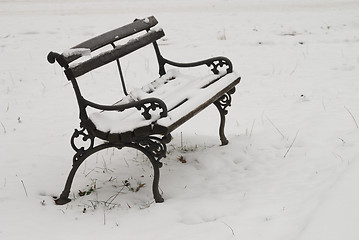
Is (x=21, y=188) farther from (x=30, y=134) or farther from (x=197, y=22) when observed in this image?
(x=197, y=22)

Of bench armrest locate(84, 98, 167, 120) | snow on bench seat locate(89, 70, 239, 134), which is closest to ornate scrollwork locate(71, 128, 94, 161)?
snow on bench seat locate(89, 70, 239, 134)

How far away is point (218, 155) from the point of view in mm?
4809

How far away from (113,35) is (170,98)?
0.76 m

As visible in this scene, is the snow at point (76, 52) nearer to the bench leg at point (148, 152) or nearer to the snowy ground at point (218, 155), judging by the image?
the bench leg at point (148, 152)

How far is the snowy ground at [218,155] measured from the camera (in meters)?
3.55

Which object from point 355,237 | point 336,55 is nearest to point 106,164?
point 355,237

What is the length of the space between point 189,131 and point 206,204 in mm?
1725

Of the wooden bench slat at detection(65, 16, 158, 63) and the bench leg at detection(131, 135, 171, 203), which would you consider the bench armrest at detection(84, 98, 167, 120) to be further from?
the wooden bench slat at detection(65, 16, 158, 63)

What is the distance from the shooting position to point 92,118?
393 cm

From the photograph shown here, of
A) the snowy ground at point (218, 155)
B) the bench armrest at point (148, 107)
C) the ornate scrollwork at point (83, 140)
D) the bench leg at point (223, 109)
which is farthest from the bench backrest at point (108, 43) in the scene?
the snowy ground at point (218, 155)

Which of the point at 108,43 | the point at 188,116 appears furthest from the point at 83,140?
the point at 108,43

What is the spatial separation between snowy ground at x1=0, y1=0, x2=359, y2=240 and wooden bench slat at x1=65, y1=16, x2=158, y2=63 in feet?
3.58

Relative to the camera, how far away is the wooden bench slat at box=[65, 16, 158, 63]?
13.5ft

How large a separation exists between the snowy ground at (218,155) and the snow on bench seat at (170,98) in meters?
0.58
